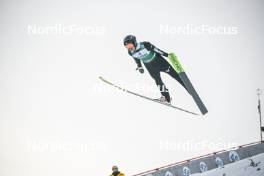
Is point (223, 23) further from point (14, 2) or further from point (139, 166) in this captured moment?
point (14, 2)

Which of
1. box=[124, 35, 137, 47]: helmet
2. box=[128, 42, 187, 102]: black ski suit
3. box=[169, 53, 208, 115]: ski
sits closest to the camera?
box=[128, 42, 187, 102]: black ski suit

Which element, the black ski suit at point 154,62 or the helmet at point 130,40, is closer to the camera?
the black ski suit at point 154,62

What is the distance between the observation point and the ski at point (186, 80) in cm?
1787

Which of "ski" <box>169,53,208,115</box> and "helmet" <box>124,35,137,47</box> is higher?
"helmet" <box>124,35,137,47</box>

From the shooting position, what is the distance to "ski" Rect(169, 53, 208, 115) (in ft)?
58.6

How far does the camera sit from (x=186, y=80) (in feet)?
60.2

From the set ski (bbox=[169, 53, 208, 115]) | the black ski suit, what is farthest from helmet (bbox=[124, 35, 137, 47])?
ski (bbox=[169, 53, 208, 115])

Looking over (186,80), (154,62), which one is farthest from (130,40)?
(186,80)

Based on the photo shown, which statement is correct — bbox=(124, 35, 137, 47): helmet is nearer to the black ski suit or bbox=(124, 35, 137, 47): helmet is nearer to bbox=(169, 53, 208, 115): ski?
the black ski suit

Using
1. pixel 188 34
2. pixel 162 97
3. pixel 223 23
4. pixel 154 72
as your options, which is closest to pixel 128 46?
A: pixel 154 72

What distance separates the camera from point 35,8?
22.1 metres

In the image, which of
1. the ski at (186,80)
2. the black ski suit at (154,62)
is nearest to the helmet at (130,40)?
the black ski suit at (154,62)

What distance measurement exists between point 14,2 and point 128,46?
1370 cm

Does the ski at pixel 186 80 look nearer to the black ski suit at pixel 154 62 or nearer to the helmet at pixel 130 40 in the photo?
the black ski suit at pixel 154 62
